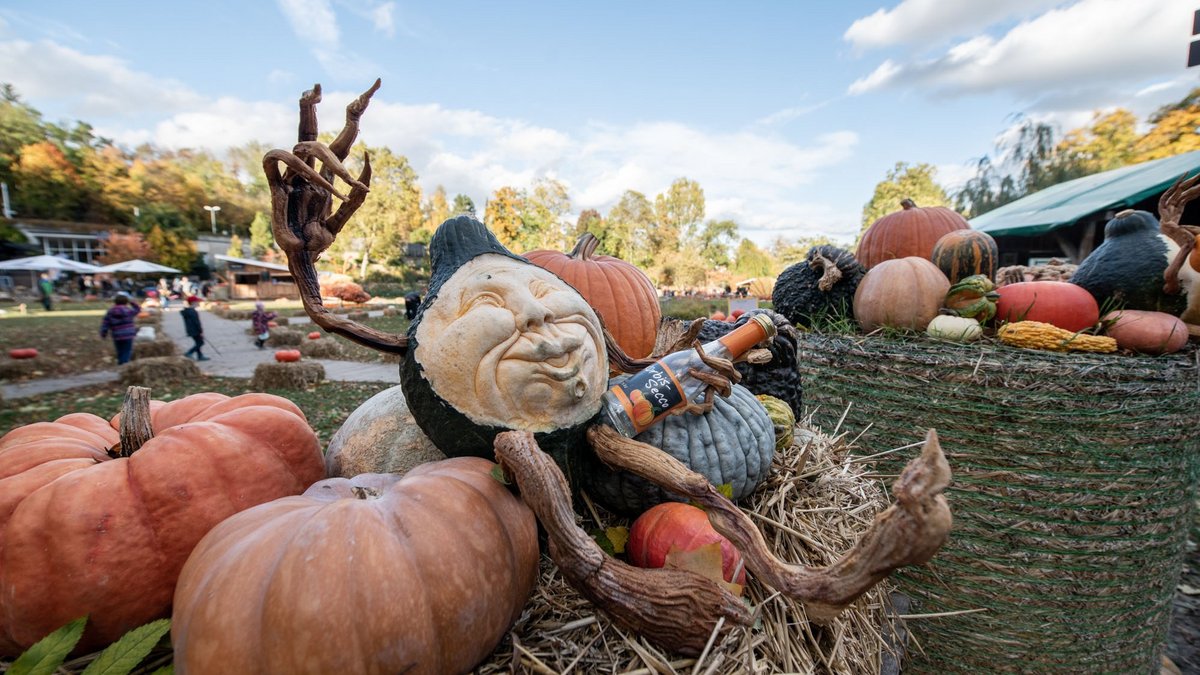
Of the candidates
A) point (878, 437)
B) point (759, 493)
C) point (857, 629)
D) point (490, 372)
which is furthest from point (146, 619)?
point (878, 437)

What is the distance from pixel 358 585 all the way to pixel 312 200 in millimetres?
894

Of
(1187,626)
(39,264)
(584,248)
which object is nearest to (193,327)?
(584,248)

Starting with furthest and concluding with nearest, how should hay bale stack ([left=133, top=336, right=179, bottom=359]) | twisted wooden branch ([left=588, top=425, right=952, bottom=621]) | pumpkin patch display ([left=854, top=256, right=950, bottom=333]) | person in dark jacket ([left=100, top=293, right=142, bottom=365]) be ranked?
hay bale stack ([left=133, top=336, right=179, bottom=359]), person in dark jacket ([left=100, top=293, right=142, bottom=365]), pumpkin patch display ([left=854, top=256, right=950, bottom=333]), twisted wooden branch ([left=588, top=425, right=952, bottom=621])

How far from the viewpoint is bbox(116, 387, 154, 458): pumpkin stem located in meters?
1.09

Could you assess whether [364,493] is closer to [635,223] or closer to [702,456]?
[702,456]

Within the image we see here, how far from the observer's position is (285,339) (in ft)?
35.4

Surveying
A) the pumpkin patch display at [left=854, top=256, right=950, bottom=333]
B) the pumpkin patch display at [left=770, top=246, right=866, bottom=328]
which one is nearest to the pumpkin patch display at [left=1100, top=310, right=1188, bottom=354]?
the pumpkin patch display at [left=854, top=256, right=950, bottom=333]

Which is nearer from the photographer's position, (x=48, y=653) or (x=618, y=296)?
(x=48, y=653)

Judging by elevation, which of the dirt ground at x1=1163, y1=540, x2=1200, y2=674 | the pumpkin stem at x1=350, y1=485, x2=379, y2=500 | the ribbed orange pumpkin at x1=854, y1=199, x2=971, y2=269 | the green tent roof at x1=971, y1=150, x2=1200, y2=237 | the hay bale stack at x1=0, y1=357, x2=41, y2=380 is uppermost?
the green tent roof at x1=971, y1=150, x2=1200, y2=237

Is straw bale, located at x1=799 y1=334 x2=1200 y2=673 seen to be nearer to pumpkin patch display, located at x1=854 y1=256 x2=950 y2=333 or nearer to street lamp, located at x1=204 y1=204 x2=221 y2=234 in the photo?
pumpkin patch display, located at x1=854 y1=256 x2=950 y2=333

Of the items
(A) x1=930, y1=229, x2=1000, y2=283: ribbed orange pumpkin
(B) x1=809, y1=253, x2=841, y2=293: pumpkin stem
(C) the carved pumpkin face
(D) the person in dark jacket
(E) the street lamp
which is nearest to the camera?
(C) the carved pumpkin face

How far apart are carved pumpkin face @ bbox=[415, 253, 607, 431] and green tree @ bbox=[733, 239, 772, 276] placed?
50225 mm

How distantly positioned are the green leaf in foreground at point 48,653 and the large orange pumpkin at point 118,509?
0.25 ft

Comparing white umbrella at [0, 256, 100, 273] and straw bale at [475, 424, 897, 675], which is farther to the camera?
white umbrella at [0, 256, 100, 273]
